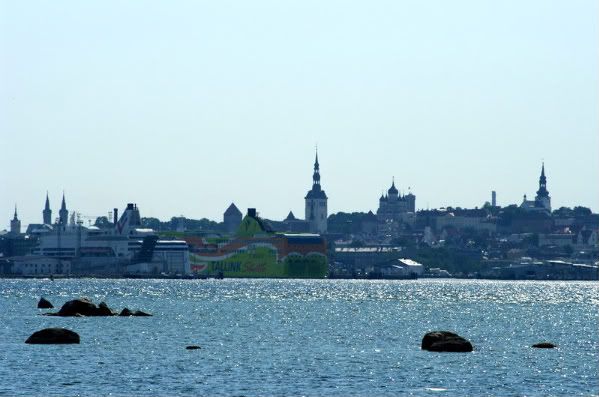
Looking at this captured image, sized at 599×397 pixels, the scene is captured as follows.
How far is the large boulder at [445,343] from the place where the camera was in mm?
78000

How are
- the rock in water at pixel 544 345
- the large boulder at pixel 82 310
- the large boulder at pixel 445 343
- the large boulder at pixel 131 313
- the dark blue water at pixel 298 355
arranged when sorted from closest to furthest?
the dark blue water at pixel 298 355 → the large boulder at pixel 445 343 → the rock in water at pixel 544 345 → the large boulder at pixel 82 310 → the large boulder at pixel 131 313

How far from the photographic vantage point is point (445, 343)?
78438mm

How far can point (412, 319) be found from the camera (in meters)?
116

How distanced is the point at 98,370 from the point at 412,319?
53.0m

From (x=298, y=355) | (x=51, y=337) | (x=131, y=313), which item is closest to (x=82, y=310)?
(x=131, y=313)

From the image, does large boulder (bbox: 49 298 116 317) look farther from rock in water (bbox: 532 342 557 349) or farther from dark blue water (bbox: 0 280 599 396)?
rock in water (bbox: 532 342 557 349)

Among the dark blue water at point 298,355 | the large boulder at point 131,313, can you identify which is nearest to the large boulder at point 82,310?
the large boulder at point 131,313

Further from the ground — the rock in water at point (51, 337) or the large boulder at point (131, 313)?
the large boulder at point (131, 313)

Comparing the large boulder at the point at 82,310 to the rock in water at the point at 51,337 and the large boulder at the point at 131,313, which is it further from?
the rock in water at the point at 51,337

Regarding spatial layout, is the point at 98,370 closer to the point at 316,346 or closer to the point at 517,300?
the point at 316,346

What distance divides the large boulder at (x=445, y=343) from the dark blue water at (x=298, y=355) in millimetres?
1059

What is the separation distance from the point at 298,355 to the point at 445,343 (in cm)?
814

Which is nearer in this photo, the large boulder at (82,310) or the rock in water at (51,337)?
the rock in water at (51,337)

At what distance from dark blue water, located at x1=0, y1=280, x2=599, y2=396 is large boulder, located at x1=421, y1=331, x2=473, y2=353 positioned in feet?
3.47
